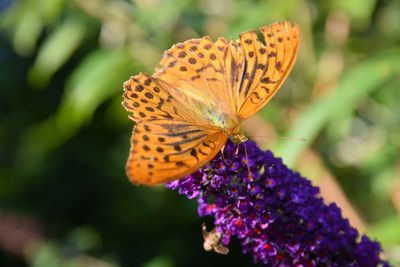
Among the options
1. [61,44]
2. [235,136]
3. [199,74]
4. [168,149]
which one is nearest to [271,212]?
[235,136]

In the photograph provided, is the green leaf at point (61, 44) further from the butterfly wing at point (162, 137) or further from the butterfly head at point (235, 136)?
the butterfly head at point (235, 136)

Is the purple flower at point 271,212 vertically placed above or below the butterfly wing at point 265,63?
below

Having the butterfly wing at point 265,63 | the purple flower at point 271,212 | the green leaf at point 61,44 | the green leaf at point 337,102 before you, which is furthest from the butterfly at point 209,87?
the green leaf at point 61,44

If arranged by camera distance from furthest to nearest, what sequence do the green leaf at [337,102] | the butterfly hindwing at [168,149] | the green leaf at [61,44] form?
the green leaf at [61,44] < the green leaf at [337,102] < the butterfly hindwing at [168,149]

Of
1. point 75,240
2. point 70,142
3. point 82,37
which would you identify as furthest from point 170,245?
point 82,37

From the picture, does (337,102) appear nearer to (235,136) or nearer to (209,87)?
(209,87)

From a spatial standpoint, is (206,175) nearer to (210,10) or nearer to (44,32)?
(210,10)

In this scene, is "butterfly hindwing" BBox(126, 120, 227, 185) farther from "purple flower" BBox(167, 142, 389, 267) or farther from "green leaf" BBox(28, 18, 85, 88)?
"green leaf" BBox(28, 18, 85, 88)
